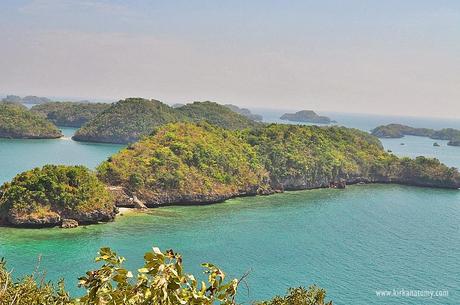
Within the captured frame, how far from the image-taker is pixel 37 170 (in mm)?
52812

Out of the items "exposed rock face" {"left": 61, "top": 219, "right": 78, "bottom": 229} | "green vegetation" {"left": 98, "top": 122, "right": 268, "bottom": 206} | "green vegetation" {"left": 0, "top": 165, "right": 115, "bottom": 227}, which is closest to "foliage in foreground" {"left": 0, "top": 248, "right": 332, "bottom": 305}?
"exposed rock face" {"left": 61, "top": 219, "right": 78, "bottom": 229}

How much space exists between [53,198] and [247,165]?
35.2 metres

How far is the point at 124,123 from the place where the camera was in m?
140

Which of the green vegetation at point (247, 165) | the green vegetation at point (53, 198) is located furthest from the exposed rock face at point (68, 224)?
the green vegetation at point (247, 165)

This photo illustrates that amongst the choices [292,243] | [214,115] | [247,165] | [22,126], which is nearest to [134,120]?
[214,115]

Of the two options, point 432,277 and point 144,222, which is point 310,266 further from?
point 144,222

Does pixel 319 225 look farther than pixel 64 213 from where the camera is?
Yes

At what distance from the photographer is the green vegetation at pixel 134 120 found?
13850cm

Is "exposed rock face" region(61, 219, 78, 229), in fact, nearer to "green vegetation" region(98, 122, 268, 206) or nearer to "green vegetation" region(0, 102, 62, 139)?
"green vegetation" region(98, 122, 268, 206)

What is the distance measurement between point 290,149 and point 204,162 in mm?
21007

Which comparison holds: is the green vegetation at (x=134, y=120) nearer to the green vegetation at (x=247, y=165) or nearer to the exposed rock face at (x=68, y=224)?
the green vegetation at (x=247, y=165)

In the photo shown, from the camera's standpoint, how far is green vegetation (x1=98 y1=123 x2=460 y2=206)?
6450 centimetres

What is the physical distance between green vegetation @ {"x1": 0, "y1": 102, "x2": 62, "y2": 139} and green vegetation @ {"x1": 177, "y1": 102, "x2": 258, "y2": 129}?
45061 mm

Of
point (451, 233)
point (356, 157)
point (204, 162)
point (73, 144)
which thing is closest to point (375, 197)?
point (356, 157)
